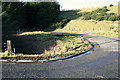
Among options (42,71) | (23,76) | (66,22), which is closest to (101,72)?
(42,71)

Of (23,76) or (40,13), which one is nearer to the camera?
(23,76)

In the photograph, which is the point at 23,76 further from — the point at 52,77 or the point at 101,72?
the point at 101,72

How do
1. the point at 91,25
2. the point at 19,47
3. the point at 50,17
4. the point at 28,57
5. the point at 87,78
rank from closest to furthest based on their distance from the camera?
the point at 87,78
the point at 28,57
the point at 19,47
the point at 91,25
the point at 50,17

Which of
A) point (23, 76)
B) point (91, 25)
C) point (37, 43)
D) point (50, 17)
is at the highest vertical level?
point (50, 17)

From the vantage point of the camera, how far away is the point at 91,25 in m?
36.6

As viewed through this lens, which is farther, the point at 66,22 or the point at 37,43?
the point at 66,22

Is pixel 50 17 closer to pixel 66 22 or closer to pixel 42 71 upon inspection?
pixel 66 22

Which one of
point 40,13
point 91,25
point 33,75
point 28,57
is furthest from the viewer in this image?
point 40,13

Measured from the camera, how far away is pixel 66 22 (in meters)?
45.2

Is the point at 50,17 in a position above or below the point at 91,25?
above

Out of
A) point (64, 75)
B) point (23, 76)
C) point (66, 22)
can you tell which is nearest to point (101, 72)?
point (64, 75)

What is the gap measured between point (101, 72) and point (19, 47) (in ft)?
47.8

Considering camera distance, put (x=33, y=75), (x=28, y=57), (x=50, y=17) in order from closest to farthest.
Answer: (x=33, y=75), (x=28, y=57), (x=50, y=17)

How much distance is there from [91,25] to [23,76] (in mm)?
32202
